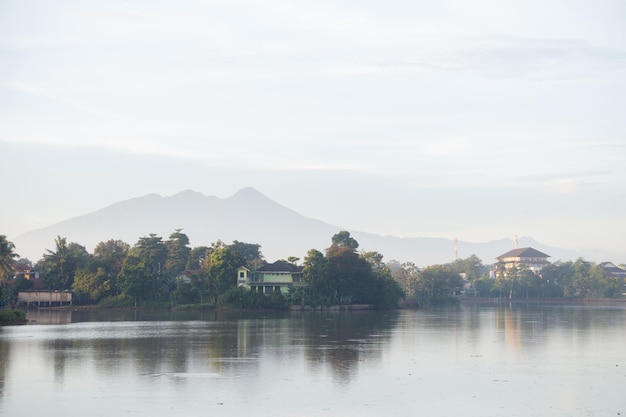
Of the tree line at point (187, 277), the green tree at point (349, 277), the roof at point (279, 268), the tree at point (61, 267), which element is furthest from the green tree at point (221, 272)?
the tree at point (61, 267)

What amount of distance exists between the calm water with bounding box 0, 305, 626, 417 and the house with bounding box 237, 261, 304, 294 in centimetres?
4773

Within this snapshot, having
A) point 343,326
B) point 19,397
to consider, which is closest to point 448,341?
point 343,326

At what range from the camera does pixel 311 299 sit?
108875 mm

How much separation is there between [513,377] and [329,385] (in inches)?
363

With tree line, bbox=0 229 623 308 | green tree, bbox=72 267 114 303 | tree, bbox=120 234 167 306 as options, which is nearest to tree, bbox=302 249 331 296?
tree line, bbox=0 229 623 308

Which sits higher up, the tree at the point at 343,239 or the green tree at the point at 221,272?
the tree at the point at 343,239

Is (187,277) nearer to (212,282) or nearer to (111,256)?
(111,256)

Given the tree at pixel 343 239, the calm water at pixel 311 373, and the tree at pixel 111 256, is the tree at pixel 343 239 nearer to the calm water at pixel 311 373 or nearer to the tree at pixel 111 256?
the tree at pixel 111 256

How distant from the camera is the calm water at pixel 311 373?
29766 mm

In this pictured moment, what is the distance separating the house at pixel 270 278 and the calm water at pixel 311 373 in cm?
4773

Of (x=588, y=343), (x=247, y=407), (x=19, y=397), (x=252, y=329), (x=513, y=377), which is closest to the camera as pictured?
(x=247, y=407)

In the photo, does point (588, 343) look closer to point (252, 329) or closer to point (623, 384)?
point (623, 384)

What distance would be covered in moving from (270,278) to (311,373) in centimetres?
7683

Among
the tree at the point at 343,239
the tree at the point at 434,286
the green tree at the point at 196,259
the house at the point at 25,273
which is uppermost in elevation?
the tree at the point at 343,239
